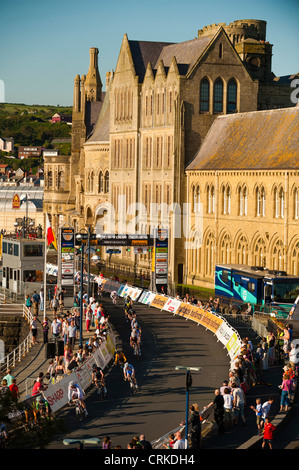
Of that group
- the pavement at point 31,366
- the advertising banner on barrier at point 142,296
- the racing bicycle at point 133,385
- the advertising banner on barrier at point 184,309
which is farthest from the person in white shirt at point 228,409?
the advertising banner on barrier at point 142,296

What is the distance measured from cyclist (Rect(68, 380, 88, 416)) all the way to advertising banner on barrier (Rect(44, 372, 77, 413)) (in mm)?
373

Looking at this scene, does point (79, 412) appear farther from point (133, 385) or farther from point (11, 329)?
point (11, 329)

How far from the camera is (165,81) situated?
296ft

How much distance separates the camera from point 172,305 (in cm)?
6581

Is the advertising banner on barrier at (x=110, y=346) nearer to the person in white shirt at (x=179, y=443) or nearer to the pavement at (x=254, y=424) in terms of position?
the pavement at (x=254, y=424)

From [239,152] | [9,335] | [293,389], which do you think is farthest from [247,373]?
[239,152]

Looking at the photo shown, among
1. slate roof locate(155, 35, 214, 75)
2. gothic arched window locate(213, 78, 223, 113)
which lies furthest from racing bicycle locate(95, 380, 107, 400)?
slate roof locate(155, 35, 214, 75)

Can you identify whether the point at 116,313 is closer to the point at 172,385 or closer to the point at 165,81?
the point at 172,385

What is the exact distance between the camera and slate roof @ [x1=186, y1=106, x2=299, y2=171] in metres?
74.8

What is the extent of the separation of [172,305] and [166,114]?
28093mm

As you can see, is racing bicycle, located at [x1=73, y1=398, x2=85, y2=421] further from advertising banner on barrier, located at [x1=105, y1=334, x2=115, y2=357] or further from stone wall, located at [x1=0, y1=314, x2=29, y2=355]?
stone wall, located at [x1=0, y1=314, x2=29, y2=355]

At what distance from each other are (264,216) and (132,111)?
26774 millimetres

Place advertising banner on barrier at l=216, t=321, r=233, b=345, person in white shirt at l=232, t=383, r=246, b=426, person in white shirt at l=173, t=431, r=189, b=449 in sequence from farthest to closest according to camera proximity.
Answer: advertising banner on barrier at l=216, t=321, r=233, b=345 < person in white shirt at l=232, t=383, r=246, b=426 < person in white shirt at l=173, t=431, r=189, b=449

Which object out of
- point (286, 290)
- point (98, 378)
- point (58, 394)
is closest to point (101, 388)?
point (98, 378)
